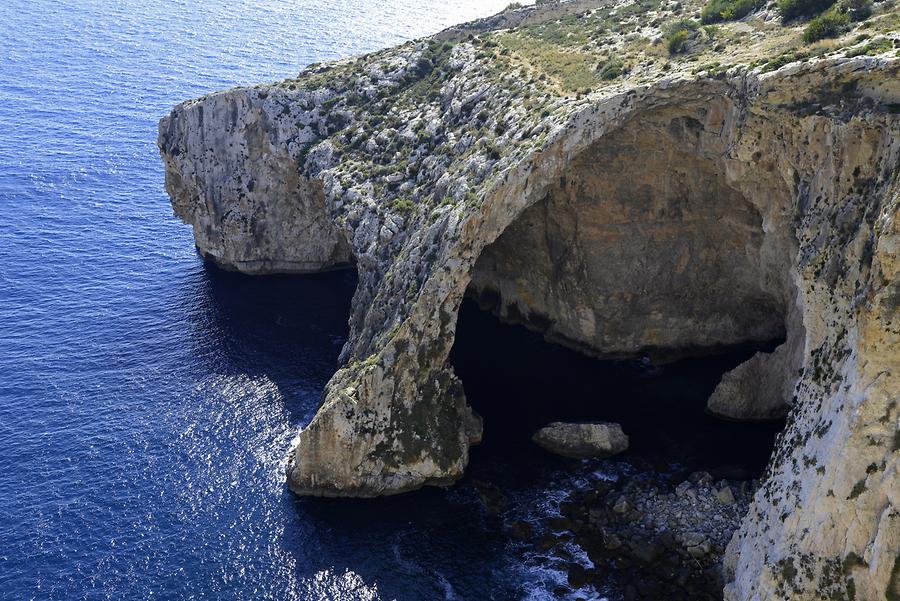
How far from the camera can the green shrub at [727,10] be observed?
229 ft

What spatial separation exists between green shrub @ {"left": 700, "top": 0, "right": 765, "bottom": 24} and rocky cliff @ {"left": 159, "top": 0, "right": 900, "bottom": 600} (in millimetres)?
2481

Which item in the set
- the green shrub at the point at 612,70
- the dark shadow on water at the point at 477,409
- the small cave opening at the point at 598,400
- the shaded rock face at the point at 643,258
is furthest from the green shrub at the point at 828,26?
the dark shadow on water at the point at 477,409

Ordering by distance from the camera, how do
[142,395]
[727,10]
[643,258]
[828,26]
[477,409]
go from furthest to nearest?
[643,258]
[142,395]
[727,10]
[477,409]
[828,26]

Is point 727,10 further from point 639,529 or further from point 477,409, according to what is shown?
point 639,529

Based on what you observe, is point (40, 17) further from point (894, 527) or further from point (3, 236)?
point (894, 527)

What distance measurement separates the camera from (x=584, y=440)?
211 ft

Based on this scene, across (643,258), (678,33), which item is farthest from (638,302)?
(678,33)

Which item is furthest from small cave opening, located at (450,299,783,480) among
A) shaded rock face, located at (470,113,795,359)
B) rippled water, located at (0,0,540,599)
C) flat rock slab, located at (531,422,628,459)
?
rippled water, located at (0,0,540,599)

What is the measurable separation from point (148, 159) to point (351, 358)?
220 ft

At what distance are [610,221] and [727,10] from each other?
1783 cm

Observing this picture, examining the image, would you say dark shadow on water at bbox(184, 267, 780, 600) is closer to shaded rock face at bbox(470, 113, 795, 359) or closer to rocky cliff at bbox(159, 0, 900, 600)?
rocky cliff at bbox(159, 0, 900, 600)

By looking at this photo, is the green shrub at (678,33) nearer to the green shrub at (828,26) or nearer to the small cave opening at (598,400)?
the green shrub at (828,26)

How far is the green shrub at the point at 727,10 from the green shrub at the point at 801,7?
517cm

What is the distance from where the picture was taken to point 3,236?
98.6m
